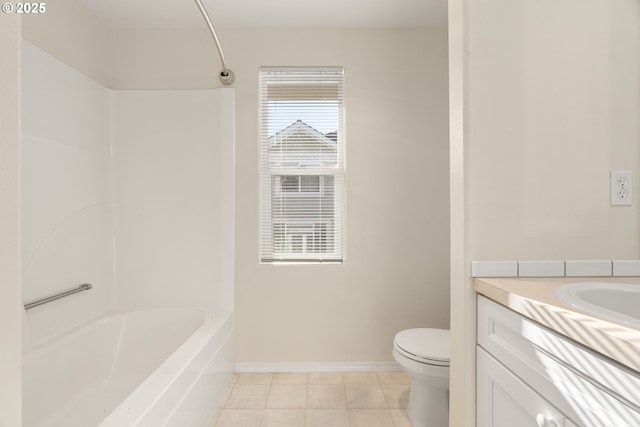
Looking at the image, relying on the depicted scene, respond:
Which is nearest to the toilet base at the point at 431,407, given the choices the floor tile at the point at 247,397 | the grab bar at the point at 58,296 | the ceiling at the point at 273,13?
the floor tile at the point at 247,397

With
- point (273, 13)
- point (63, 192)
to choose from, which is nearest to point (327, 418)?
point (63, 192)

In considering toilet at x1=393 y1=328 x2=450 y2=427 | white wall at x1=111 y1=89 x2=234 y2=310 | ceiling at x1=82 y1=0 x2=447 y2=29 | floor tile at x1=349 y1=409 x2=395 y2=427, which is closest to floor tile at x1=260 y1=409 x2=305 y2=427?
floor tile at x1=349 y1=409 x2=395 y2=427

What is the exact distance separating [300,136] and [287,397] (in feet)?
5.61

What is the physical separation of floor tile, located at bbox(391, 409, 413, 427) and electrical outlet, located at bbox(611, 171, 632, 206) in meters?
1.43

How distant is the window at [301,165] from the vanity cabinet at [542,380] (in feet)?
4.45

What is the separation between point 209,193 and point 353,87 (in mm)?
1258

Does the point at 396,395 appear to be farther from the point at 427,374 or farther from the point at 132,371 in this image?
the point at 132,371

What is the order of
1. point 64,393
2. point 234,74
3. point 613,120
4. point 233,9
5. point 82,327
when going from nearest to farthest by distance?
1. point 613,120
2. point 64,393
3. point 82,327
4. point 233,9
5. point 234,74

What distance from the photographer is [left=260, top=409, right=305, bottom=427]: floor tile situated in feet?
5.77

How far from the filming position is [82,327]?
1982mm

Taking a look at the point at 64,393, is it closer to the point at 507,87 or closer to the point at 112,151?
the point at 112,151

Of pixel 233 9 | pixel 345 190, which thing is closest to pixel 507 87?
pixel 345 190

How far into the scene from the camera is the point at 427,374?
160 cm

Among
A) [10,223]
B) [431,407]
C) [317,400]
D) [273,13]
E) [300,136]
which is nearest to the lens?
[10,223]
